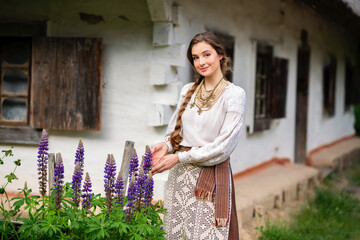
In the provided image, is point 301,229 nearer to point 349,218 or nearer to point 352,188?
point 349,218

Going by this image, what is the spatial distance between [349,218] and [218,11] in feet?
9.15

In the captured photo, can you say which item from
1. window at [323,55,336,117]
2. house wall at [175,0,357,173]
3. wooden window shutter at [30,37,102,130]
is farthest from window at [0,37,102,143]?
window at [323,55,336,117]

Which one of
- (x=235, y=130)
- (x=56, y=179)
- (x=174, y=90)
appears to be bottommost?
(x=56, y=179)

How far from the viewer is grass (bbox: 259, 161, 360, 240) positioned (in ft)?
15.3

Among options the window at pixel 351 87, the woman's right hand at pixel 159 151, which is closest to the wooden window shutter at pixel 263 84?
the woman's right hand at pixel 159 151

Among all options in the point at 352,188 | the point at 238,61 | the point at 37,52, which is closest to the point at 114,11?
the point at 37,52

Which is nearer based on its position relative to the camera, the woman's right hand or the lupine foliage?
the lupine foliage

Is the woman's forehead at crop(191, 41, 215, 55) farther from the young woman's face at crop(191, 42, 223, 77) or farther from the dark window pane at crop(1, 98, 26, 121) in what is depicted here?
the dark window pane at crop(1, 98, 26, 121)

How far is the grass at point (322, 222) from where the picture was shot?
15.3 ft

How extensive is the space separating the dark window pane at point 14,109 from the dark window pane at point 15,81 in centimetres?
11

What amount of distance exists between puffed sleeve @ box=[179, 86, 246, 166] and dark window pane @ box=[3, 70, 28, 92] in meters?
2.85

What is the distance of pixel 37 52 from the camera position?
468cm

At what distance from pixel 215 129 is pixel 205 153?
0.17 m

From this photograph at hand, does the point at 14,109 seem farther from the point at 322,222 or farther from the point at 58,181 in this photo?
the point at 322,222
